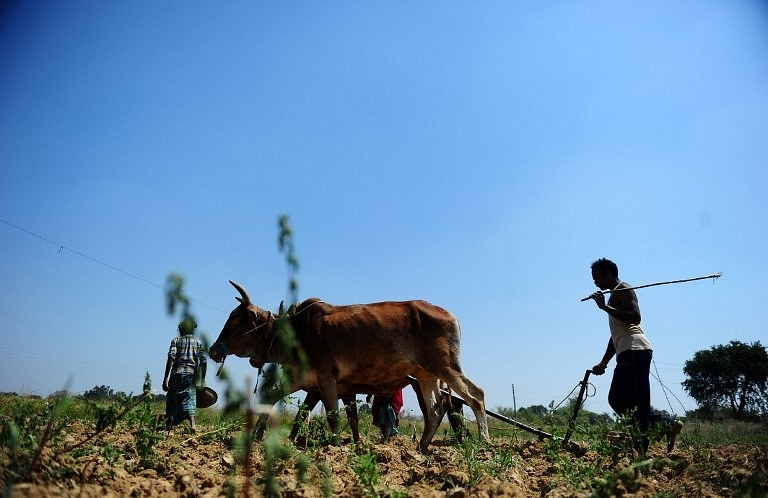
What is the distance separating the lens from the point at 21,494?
8.62 feet

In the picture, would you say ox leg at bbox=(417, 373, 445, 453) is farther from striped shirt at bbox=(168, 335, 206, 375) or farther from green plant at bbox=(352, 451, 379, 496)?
green plant at bbox=(352, 451, 379, 496)

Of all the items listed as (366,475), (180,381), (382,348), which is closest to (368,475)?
(366,475)

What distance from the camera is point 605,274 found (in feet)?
21.4

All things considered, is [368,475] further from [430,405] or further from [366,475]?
[430,405]

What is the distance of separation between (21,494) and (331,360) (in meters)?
5.37

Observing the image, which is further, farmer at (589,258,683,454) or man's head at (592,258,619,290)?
man's head at (592,258,619,290)

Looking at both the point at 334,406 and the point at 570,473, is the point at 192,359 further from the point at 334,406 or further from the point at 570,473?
the point at 570,473

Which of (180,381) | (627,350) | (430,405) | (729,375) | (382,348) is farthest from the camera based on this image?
(729,375)

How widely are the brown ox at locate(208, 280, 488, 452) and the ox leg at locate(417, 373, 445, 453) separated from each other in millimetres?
15

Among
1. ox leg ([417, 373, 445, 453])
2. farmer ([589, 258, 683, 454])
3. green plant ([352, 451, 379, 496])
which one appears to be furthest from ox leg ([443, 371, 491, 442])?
green plant ([352, 451, 379, 496])

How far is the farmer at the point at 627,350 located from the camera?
19.4 feet

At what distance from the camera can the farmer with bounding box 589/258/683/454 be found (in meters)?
5.92

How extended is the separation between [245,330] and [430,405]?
9.78 ft

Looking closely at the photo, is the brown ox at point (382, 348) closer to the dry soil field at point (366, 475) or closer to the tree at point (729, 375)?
the dry soil field at point (366, 475)
